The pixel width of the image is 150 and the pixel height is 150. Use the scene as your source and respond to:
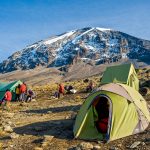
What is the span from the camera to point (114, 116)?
18.7 m

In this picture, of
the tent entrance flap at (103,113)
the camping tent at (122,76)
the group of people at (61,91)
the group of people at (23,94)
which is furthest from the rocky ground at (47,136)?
the group of people at (61,91)

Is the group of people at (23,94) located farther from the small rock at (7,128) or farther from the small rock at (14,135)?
the small rock at (14,135)

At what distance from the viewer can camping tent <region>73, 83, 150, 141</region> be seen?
18.5m

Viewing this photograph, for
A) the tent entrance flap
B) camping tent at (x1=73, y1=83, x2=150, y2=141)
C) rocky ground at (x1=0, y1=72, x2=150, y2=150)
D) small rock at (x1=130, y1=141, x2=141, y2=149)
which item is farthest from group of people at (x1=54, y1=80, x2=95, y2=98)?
small rock at (x1=130, y1=141, x2=141, y2=149)

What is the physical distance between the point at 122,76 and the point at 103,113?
1632cm

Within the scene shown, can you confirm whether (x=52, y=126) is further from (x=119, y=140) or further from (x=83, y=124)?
(x=119, y=140)

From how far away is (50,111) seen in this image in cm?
2814

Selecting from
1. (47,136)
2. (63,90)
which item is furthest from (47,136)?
(63,90)

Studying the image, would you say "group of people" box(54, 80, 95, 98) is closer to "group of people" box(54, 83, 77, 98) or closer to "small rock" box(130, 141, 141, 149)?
"group of people" box(54, 83, 77, 98)

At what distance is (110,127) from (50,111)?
10.3 m

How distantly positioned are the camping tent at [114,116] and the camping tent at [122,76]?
15863 mm

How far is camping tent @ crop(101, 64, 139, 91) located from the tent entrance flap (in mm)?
15383

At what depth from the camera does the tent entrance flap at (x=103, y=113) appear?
736 inches

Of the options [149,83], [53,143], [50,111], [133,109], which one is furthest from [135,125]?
[149,83]
